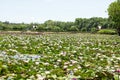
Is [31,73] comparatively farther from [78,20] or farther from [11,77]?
[78,20]

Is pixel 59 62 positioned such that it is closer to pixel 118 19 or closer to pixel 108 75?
pixel 108 75

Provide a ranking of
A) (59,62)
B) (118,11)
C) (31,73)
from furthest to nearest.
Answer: (118,11)
(59,62)
(31,73)

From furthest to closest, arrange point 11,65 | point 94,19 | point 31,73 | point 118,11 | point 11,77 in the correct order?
point 94,19, point 118,11, point 11,65, point 31,73, point 11,77

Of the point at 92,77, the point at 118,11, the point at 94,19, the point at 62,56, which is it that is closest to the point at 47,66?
the point at 92,77

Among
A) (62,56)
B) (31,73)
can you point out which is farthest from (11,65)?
(62,56)

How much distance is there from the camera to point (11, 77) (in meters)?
5.70

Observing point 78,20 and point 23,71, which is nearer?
point 23,71

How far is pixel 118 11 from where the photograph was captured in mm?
46812

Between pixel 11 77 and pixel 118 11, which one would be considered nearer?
pixel 11 77

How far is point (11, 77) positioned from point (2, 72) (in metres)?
1.04

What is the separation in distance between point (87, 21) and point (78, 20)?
371 cm

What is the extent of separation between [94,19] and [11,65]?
117 metres

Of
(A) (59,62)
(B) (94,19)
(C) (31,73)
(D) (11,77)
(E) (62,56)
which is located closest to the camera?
(D) (11,77)

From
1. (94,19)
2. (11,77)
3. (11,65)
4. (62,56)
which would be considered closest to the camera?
(11,77)
